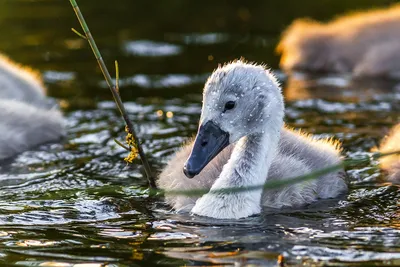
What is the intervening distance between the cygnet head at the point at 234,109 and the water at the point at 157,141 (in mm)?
494

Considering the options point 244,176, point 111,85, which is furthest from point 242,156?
point 111,85

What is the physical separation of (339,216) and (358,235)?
0.56 m

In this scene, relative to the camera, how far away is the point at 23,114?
27.7ft

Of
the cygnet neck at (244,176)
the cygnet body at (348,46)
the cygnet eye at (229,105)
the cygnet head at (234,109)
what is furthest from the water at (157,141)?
the cygnet eye at (229,105)

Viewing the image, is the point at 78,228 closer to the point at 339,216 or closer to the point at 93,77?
the point at 339,216

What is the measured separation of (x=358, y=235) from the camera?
222 inches

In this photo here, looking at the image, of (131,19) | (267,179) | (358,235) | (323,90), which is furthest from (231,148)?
(131,19)

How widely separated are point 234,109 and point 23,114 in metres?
2.77

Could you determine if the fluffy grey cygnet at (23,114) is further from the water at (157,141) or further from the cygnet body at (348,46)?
the cygnet body at (348,46)

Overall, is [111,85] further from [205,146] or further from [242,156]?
[242,156]

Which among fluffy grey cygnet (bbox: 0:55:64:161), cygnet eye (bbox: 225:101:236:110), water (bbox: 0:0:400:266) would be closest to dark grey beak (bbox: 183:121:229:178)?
cygnet eye (bbox: 225:101:236:110)

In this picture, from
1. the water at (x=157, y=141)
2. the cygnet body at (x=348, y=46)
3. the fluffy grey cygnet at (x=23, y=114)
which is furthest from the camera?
the cygnet body at (x=348, y=46)

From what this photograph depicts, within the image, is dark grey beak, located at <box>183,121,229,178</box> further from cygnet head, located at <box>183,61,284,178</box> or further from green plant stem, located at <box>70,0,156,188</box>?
green plant stem, located at <box>70,0,156,188</box>

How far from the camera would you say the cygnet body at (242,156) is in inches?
243
